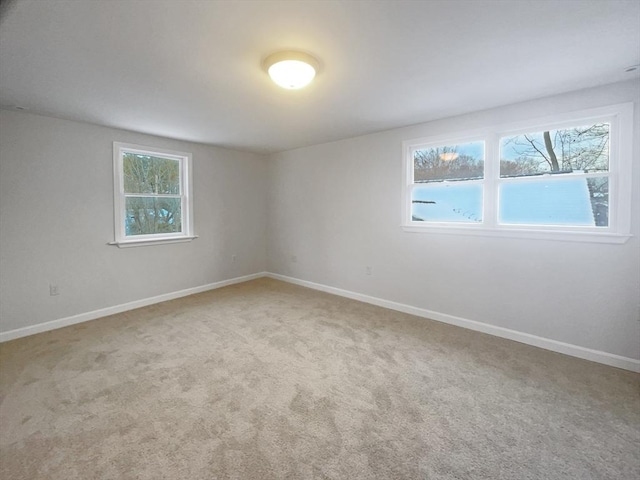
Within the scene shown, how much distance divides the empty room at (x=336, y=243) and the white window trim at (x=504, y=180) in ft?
0.06

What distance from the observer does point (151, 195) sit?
415 centimetres

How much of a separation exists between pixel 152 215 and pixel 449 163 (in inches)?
164

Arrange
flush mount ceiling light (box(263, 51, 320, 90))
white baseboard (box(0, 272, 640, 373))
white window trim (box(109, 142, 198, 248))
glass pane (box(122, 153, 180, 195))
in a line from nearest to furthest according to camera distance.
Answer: flush mount ceiling light (box(263, 51, 320, 90)), white baseboard (box(0, 272, 640, 373)), white window trim (box(109, 142, 198, 248)), glass pane (box(122, 153, 180, 195))

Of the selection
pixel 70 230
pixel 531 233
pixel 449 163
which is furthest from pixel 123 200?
pixel 531 233

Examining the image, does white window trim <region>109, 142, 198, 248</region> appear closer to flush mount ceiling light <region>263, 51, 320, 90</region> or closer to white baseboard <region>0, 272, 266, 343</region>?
white baseboard <region>0, 272, 266, 343</region>

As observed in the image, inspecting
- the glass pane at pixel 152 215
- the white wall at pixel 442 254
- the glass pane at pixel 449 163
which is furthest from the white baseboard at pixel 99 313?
the glass pane at pixel 449 163

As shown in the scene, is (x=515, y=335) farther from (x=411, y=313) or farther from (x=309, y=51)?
(x=309, y=51)

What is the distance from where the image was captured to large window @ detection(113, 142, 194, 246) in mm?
3823

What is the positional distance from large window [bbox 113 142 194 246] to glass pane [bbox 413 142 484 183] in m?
3.45

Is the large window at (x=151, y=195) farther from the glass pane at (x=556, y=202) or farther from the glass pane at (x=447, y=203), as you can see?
the glass pane at (x=556, y=202)

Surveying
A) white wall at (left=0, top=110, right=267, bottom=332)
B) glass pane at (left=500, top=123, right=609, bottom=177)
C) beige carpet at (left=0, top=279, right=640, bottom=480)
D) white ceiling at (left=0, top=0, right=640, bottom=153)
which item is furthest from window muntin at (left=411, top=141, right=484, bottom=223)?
white wall at (left=0, top=110, right=267, bottom=332)

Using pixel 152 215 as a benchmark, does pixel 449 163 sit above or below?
above

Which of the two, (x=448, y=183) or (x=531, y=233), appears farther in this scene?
(x=448, y=183)

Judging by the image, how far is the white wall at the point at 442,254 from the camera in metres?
2.54
